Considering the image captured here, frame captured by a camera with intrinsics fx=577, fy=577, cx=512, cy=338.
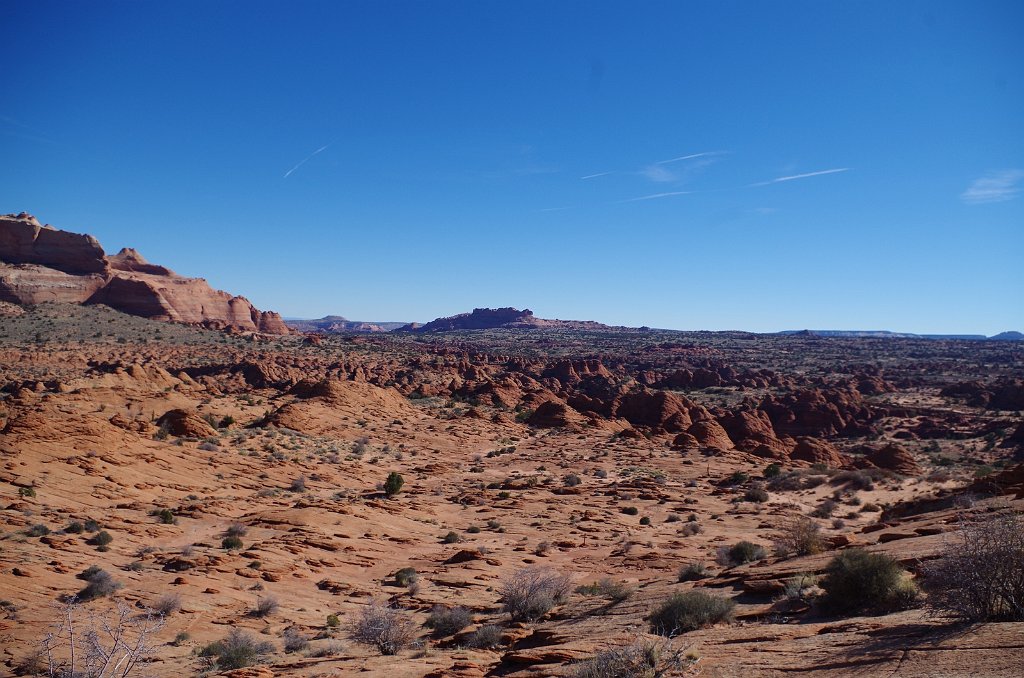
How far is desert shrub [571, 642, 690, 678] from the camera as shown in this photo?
19.9 ft

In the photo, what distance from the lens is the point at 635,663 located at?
20.1 feet

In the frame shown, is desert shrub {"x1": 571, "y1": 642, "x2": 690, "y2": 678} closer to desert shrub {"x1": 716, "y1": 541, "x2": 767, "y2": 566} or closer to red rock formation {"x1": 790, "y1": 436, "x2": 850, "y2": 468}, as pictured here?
desert shrub {"x1": 716, "y1": 541, "x2": 767, "y2": 566}

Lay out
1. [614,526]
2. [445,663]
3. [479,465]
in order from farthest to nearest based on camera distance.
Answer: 1. [479,465]
2. [614,526]
3. [445,663]

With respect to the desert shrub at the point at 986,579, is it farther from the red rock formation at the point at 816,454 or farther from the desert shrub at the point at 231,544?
the red rock formation at the point at 816,454

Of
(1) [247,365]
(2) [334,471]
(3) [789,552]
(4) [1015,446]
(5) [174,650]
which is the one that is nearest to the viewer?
(5) [174,650]

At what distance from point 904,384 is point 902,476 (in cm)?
4583

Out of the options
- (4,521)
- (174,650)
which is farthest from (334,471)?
(174,650)

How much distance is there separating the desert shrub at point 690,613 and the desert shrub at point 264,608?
7307 mm

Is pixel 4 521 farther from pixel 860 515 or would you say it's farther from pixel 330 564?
pixel 860 515

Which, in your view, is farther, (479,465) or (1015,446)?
(1015,446)

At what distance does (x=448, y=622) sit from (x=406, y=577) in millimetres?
4042

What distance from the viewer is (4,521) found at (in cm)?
1288

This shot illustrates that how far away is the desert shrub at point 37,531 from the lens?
41.6 feet

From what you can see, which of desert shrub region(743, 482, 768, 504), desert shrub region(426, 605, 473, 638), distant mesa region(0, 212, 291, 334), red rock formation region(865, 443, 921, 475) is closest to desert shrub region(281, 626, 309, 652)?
desert shrub region(426, 605, 473, 638)
